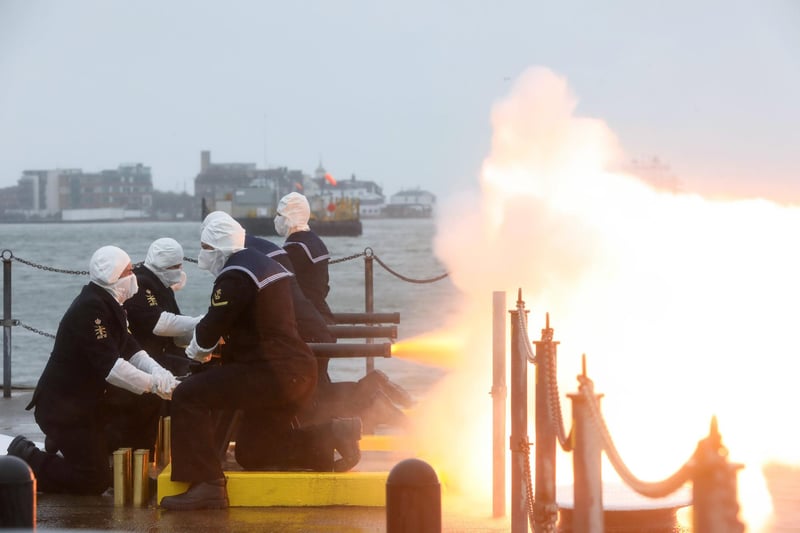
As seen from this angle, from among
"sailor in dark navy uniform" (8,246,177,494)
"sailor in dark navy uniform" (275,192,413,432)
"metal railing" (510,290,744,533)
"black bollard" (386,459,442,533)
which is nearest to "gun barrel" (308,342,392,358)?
"sailor in dark navy uniform" (275,192,413,432)

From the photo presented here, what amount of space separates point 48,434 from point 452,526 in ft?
8.70

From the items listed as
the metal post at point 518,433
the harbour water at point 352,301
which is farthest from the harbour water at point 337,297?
the metal post at point 518,433

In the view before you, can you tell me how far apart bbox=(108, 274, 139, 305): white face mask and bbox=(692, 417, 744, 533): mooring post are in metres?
4.94

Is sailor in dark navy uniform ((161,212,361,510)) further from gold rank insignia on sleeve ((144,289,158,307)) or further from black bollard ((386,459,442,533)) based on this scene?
black bollard ((386,459,442,533))

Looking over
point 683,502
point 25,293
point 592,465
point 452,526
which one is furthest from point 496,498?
point 25,293

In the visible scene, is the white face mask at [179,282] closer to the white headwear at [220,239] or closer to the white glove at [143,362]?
the white glove at [143,362]

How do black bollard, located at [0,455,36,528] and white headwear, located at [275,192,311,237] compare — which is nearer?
black bollard, located at [0,455,36,528]

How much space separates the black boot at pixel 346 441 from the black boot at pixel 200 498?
74 cm

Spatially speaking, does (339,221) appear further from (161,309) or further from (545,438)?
(545,438)

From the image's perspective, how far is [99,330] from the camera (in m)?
8.08

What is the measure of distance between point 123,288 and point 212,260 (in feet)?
2.07

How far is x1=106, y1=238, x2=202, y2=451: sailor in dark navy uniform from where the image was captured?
8.60 m

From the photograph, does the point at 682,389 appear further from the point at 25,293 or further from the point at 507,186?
the point at 25,293

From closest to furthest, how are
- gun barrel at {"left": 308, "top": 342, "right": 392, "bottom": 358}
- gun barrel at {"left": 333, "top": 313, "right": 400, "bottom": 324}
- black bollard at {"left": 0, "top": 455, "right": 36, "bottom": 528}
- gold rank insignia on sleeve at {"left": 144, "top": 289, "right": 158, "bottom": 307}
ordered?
1. black bollard at {"left": 0, "top": 455, "right": 36, "bottom": 528}
2. gun barrel at {"left": 308, "top": 342, "right": 392, "bottom": 358}
3. gold rank insignia on sleeve at {"left": 144, "top": 289, "right": 158, "bottom": 307}
4. gun barrel at {"left": 333, "top": 313, "right": 400, "bottom": 324}
